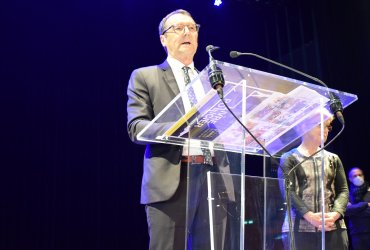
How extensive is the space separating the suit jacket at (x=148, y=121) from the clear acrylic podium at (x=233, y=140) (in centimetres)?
8

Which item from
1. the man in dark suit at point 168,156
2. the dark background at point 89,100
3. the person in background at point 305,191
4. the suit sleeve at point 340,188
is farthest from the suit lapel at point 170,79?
the dark background at point 89,100

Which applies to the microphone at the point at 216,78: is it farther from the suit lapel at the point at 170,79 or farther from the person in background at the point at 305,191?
the suit lapel at the point at 170,79

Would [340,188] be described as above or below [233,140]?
below

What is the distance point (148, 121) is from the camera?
2016 millimetres

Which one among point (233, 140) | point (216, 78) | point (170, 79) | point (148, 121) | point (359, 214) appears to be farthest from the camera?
point (359, 214)

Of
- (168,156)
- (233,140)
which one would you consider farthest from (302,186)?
(168,156)

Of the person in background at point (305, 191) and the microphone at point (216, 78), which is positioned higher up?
the microphone at point (216, 78)

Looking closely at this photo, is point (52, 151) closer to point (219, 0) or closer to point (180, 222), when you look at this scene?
point (219, 0)

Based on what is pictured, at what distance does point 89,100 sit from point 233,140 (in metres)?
4.56

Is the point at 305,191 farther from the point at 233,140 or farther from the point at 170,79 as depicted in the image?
the point at 170,79

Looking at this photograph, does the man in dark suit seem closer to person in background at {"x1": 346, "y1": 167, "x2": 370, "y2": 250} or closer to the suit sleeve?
the suit sleeve

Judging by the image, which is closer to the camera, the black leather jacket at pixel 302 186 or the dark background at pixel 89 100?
the black leather jacket at pixel 302 186

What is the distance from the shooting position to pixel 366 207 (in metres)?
5.39

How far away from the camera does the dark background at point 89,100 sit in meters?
5.70
